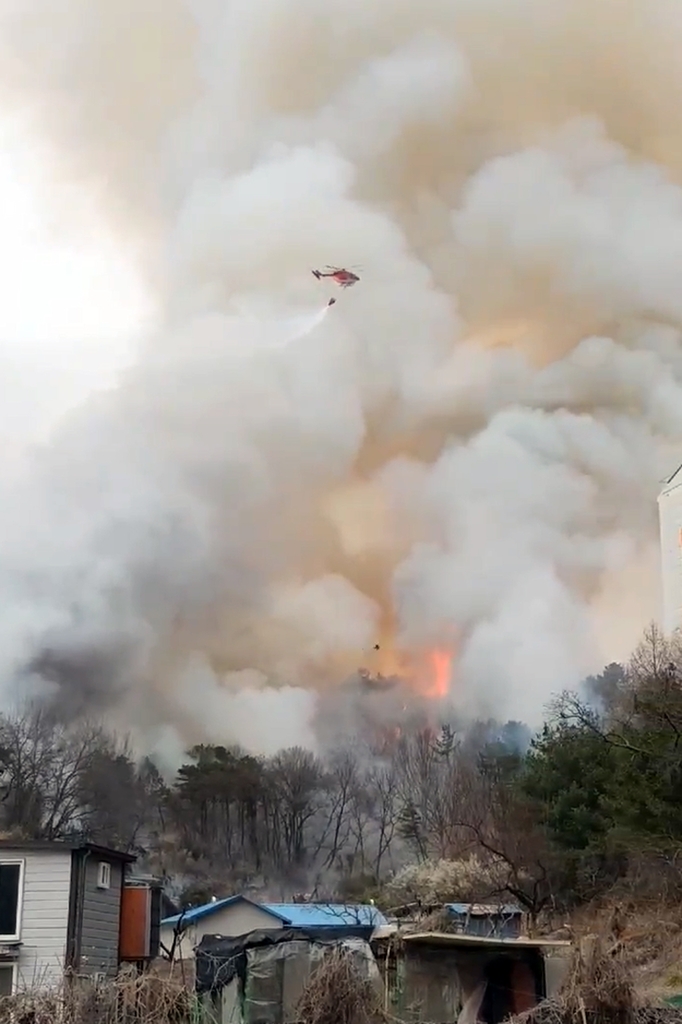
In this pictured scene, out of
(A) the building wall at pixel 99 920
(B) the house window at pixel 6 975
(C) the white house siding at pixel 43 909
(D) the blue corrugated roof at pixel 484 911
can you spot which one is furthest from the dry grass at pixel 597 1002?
(D) the blue corrugated roof at pixel 484 911

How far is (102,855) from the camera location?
27.0m

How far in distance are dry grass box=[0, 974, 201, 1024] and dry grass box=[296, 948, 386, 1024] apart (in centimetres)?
186

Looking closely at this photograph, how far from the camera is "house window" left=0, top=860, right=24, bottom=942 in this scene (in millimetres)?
25016

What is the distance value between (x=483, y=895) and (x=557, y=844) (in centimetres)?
761

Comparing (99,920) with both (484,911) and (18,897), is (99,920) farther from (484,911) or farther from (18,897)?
(484,911)

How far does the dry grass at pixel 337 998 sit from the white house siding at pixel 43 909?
8.35m

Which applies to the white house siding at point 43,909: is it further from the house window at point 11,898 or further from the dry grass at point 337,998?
the dry grass at point 337,998

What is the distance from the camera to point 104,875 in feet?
89.8

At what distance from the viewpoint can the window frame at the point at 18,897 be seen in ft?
82.0

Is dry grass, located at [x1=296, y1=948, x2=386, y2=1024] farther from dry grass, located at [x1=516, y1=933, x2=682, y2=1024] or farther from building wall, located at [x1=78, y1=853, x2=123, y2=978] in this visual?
building wall, located at [x1=78, y1=853, x2=123, y2=978]

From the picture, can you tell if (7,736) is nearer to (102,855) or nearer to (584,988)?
(102,855)

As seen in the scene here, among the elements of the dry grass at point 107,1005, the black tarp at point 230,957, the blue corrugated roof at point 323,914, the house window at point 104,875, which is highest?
the house window at point 104,875

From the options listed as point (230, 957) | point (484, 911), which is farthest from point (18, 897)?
point (484, 911)

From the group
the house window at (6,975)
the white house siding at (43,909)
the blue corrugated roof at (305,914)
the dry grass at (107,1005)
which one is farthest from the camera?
the blue corrugated roof at (305,914)
